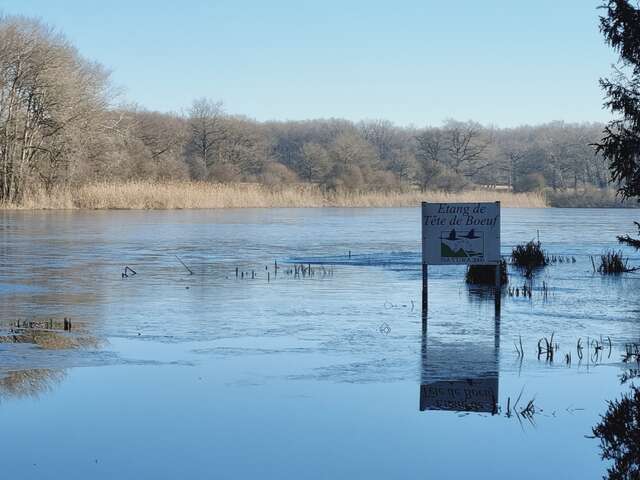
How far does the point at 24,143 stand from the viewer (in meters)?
55.4

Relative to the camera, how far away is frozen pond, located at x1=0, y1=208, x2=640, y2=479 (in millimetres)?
6125

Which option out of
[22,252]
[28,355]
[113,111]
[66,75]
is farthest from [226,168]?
[28,355]

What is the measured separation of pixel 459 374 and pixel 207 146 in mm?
100156

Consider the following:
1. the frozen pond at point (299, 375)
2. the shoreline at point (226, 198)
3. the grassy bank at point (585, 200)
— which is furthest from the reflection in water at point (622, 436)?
the grassy bank at point (585, 200)

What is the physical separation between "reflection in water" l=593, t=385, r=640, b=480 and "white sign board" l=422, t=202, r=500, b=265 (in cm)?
481

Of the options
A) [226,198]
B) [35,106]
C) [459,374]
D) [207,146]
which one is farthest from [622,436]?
[207,146]

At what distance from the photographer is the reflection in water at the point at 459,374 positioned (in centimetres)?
768

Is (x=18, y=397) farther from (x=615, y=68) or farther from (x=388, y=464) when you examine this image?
(x=615, y=68)

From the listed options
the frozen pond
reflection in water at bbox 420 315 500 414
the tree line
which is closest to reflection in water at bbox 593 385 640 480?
the frozen pond

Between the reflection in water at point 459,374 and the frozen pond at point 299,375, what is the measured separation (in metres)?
0.03

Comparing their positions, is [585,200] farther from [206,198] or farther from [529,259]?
[529,259]

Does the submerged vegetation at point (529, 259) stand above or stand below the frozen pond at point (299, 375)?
above

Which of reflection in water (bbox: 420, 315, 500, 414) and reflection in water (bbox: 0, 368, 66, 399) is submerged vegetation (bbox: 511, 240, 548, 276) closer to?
reflection in water (bbox: 420, 315, 500, 414)

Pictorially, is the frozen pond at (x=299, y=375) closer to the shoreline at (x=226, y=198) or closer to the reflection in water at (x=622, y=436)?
the reflection in water at (x=622, y=436)
